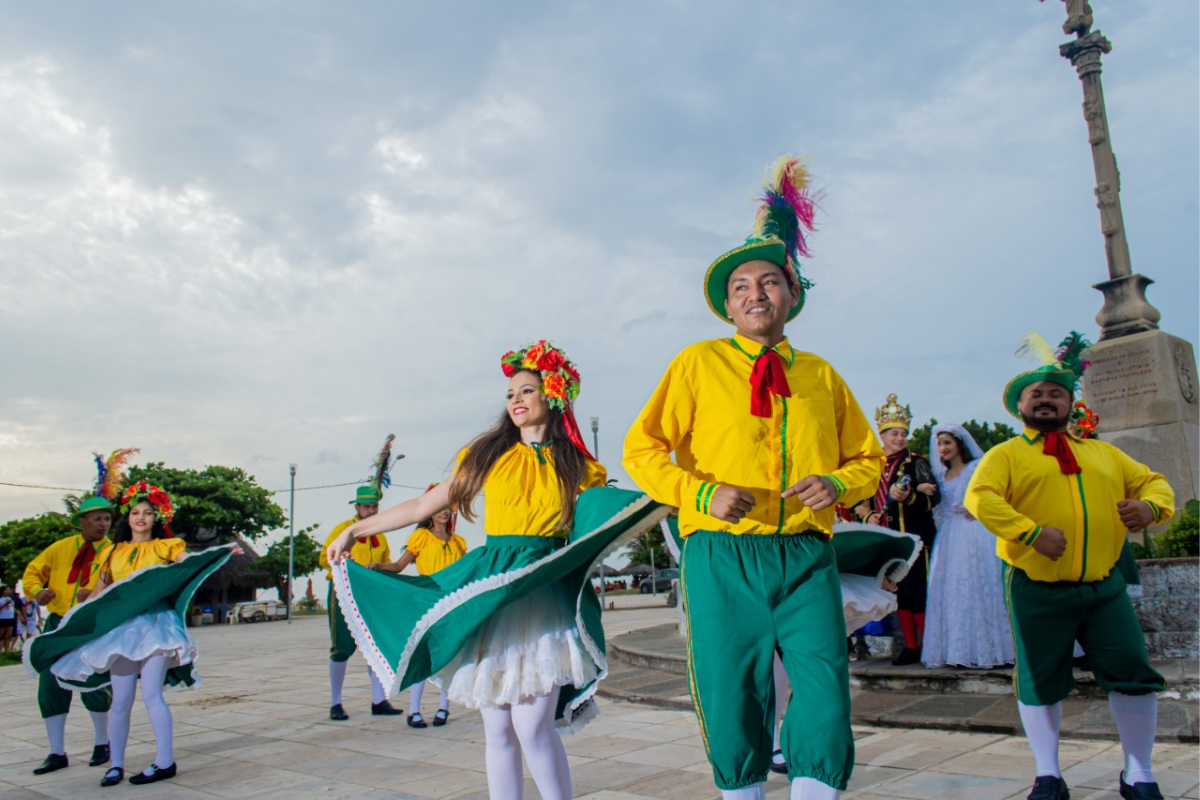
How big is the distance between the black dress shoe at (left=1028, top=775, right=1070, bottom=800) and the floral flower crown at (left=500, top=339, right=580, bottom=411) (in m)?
2.63

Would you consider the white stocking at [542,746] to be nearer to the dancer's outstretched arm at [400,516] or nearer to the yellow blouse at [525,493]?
the yellow blouse at [525,493]

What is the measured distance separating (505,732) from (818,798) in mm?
1431

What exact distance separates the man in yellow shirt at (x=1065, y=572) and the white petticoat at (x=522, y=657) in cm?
194

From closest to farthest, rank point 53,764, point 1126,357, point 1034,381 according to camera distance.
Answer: point 1034,381 → point 53,764 → point 1126,357

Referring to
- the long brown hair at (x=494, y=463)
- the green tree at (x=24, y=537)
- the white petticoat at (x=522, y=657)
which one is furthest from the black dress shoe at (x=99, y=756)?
the green tree at (x=24, y=537)

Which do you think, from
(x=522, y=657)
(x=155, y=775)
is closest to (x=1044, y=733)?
(x=522, y=657)

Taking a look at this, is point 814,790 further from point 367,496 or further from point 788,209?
point 367,496

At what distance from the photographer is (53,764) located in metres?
6.11

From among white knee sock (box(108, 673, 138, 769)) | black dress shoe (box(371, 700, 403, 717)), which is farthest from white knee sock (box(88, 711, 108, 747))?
black dress shoe (box(371, 700, 403, 717))

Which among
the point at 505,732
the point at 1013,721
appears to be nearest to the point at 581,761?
the point at 505,732

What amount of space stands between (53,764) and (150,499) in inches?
74.9

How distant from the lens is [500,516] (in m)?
3.82

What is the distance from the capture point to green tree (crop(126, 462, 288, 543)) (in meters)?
40.0

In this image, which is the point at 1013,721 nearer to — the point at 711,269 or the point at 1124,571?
the point at 1124,571
